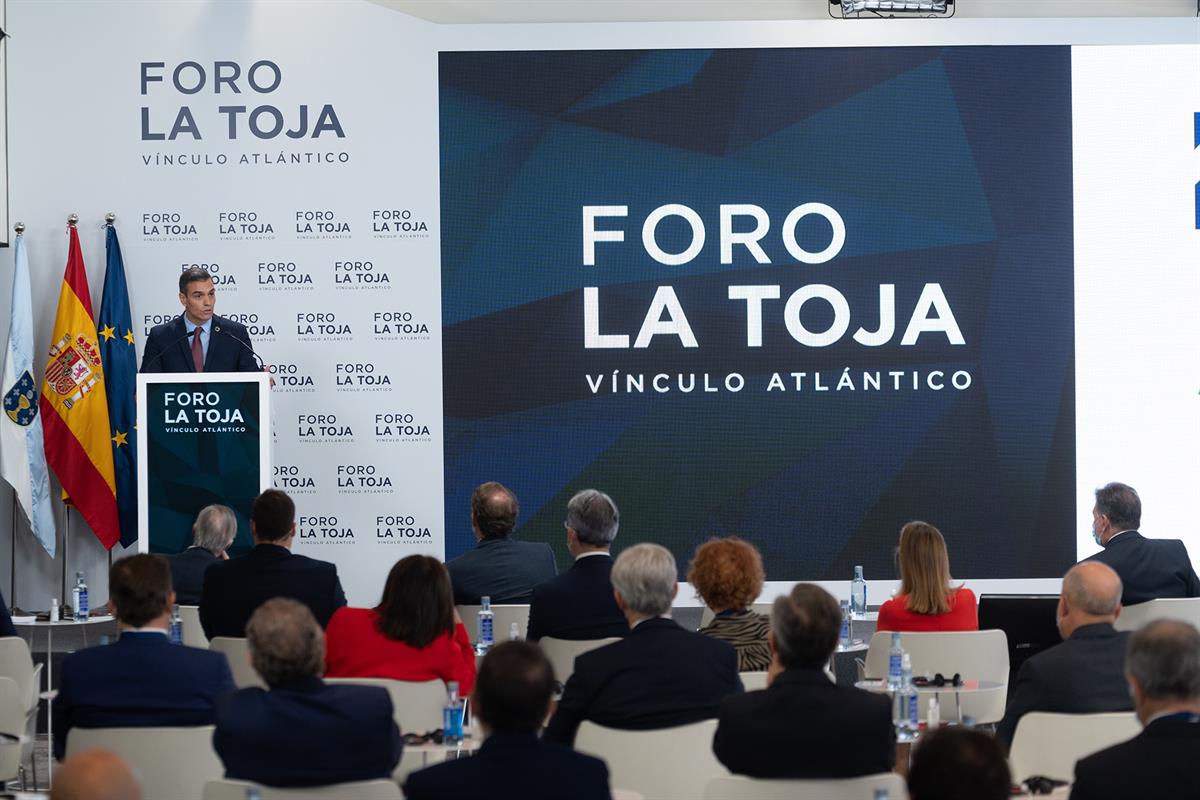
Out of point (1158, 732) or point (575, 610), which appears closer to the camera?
point (1158, 732)

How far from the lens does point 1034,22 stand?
8398 mm

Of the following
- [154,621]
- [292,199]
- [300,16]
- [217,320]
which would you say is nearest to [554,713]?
[154,621]

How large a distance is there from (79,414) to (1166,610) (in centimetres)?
606

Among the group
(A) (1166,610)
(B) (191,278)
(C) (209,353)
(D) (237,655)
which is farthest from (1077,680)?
(B) (191,278)

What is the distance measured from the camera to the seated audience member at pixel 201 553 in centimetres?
591

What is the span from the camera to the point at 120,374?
814 cm

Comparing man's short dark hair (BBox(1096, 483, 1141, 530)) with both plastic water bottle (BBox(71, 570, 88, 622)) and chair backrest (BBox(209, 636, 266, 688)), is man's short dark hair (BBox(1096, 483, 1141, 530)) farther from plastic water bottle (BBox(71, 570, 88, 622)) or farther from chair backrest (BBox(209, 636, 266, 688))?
plastic water bottle (BBox(71, 570, 88, 622))

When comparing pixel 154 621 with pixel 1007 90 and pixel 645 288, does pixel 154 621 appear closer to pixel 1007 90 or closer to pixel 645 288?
pixel 645 288

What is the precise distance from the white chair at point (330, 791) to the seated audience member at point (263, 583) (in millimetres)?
2312

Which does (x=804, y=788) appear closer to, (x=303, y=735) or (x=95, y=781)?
(x=303, y=735)

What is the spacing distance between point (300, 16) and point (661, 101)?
2.30 meters

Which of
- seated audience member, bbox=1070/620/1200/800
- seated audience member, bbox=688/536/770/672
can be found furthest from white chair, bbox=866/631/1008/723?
seated audience member, bbox=1070/620/1200/800

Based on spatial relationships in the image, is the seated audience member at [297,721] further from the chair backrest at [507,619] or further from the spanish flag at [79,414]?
the spanish flag at [79,414]

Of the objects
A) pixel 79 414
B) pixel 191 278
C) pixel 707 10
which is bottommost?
pixel 79 414
